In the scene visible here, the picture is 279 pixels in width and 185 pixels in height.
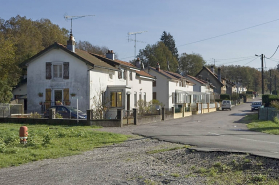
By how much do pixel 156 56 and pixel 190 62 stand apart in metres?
18.7

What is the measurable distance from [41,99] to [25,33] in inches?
1070

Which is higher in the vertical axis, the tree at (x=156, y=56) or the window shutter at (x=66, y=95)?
the tree at (x=156, y=56)

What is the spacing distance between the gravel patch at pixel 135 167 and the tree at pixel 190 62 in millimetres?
94716

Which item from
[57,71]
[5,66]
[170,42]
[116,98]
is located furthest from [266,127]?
[170,42]

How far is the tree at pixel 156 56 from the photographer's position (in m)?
91.1

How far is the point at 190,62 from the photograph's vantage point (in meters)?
108

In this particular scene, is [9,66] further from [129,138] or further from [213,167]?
[213,167]

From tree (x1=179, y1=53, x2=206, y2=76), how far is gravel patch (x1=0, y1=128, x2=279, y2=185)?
311 feet

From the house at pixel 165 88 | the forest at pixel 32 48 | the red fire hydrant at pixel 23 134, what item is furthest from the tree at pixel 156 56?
the red fire hydrant at pixel 23 134

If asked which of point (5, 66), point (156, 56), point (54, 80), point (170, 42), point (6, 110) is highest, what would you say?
point (170, 42)

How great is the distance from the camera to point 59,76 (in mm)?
32156

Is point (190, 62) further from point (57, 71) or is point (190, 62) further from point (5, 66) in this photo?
point (57, 71)

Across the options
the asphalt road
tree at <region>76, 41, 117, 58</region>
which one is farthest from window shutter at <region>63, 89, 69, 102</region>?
tree at <region>76, 41, 117, 58</region>

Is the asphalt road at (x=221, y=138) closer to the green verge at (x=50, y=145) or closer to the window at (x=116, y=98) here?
the green verge at (x=50, y=145)
